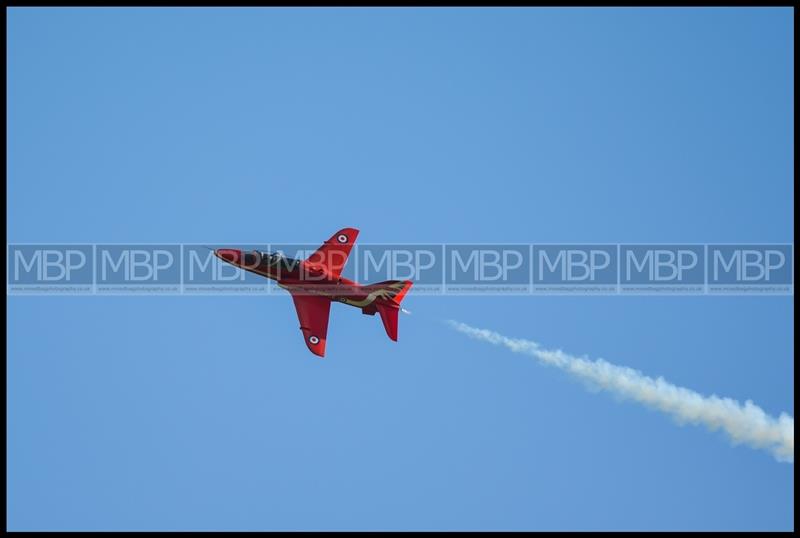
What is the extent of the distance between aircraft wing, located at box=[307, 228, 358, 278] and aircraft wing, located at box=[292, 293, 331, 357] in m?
1.78

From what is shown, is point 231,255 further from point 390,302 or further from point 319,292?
point 390,302

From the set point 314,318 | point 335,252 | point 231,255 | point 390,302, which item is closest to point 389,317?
point 390,302

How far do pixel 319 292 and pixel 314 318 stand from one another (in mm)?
1413

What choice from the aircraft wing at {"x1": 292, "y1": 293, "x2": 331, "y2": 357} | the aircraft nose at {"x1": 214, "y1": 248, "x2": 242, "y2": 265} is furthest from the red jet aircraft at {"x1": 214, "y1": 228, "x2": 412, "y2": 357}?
the aircraft nose at {"x1": 214, "y1": 248, "x2": 242, "y2": 265}

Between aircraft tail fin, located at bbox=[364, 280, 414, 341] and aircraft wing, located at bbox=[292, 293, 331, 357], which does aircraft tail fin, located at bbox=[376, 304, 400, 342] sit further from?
aircraft wing, located at bbox=[292, 293, 331, 357]

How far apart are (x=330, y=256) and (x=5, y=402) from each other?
17935 mm

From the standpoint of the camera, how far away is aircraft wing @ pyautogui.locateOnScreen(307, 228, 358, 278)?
2480 inches

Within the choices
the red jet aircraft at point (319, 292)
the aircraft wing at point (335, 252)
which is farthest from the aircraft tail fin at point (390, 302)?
the aircraft wing at point (335, 252)

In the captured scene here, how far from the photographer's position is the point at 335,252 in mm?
63500

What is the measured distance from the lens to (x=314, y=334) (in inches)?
2398

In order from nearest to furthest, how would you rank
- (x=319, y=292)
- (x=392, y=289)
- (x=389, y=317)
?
1. (x=389, y=317)
2. (x=392, y=289)
3. (x=319, y=292)

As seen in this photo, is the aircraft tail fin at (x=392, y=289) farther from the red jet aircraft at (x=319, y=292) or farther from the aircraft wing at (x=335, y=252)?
the aircraft wing at (x=335, y=252)

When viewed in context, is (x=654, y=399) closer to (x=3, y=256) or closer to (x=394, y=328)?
(x=394, y=328)

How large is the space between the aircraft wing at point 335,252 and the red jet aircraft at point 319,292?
47 cm
